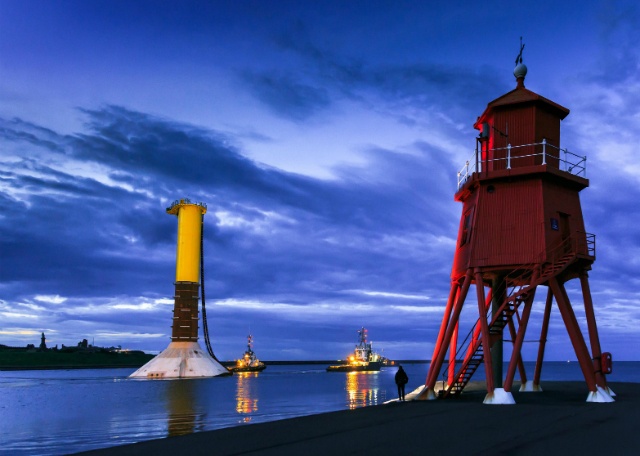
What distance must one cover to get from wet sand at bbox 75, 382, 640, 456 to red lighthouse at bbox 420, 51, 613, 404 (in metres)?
2.87

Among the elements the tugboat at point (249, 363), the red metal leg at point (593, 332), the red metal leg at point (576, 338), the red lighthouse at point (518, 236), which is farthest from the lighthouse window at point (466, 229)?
the tugboat at point (249, 363)

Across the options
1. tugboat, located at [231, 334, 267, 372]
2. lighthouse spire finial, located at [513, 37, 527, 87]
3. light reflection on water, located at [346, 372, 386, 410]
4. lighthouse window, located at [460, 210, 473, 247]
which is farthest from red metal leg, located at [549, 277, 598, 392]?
tugboat, located at [231, 334, 267, 372]

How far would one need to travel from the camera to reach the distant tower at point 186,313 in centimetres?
8262

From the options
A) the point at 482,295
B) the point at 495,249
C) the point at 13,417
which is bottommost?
the point at 13,417

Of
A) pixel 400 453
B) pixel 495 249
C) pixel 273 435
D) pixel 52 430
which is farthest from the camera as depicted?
pixel 52 430

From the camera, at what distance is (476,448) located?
655 inches

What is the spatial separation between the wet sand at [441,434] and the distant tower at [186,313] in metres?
58.4

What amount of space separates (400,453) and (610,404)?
14.6 meters

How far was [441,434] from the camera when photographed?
62.8ft

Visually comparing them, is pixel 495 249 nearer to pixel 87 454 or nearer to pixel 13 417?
pixel 87 454

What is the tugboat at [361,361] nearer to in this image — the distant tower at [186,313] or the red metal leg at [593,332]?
the distant tower at [186,313]

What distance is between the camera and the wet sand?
16.9 meters

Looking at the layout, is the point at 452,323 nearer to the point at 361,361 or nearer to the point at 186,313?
the point at 186,313

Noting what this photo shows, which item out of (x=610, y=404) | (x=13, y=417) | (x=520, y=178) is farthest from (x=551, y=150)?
(x=13, y=417)
